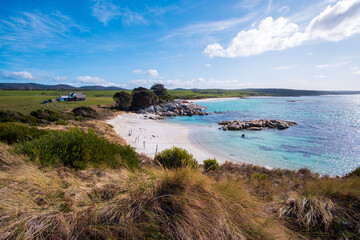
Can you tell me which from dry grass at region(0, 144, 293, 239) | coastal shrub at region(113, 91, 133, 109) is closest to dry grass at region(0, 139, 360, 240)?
dry grass at region(0, 144, 293, 239)

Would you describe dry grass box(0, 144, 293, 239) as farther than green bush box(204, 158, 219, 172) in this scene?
No

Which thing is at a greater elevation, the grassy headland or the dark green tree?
the dark green tree

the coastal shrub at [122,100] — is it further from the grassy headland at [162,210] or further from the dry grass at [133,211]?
the dry grass at [133,211]

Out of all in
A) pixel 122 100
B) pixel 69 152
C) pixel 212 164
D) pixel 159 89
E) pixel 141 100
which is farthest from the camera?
pixel 159 89

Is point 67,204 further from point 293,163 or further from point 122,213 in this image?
point 293,163

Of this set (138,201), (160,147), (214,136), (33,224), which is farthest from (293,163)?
(33,224)

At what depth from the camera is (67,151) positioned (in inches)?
219

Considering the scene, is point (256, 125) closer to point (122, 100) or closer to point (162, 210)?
point (162, 210)

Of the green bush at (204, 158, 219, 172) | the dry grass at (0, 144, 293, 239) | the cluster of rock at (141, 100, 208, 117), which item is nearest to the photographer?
the dry grass at (0, 144, 293, 239)

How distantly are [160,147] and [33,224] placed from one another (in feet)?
54.1

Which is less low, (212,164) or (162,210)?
(162,210)

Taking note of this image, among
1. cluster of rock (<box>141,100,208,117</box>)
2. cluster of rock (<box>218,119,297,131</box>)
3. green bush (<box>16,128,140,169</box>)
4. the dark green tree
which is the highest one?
the dark green tree

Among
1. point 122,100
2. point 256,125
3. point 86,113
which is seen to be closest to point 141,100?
point 122,100

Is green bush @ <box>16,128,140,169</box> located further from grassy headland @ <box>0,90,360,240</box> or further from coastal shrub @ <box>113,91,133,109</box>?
coastal shrub @ <box>113,91,133,109</box>
